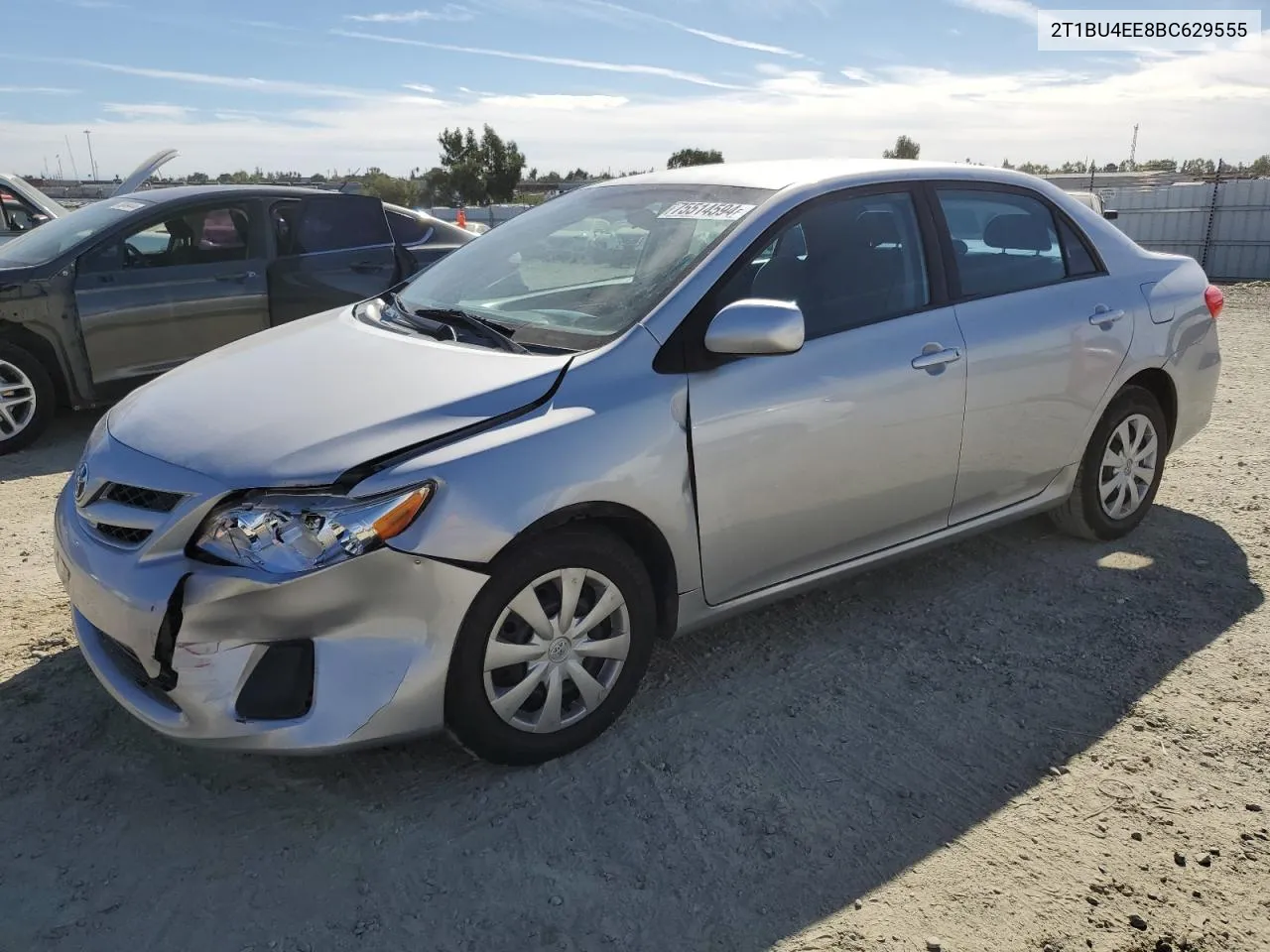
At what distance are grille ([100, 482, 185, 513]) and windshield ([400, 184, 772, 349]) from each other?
1.12 metres

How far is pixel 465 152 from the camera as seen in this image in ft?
187

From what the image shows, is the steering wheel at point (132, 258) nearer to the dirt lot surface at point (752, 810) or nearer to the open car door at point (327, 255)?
the open car door at point (327, 255)

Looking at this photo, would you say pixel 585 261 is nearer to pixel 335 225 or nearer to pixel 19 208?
pixel 335 225

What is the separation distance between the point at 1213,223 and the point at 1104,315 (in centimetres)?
1779

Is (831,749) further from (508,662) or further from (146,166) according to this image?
(146,166)

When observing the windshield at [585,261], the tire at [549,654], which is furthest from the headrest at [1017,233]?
the tire at [549,654]

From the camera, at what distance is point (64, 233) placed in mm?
6559

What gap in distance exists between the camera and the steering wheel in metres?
6.41

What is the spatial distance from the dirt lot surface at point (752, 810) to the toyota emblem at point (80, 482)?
73 centimetres

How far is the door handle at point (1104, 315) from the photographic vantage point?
4.09 meters

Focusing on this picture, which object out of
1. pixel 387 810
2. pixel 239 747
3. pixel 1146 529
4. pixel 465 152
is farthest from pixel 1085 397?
pixel 465 152

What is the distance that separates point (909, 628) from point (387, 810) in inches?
81.0

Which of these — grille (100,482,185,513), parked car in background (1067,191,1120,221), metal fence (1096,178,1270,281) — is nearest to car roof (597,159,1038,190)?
parked car in background (1067,191,1120,221)

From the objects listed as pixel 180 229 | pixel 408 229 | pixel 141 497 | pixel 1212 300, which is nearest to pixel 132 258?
pixel 180 229
